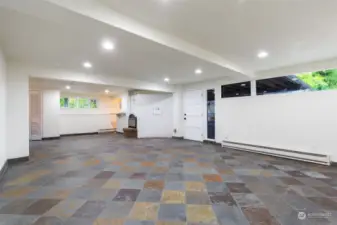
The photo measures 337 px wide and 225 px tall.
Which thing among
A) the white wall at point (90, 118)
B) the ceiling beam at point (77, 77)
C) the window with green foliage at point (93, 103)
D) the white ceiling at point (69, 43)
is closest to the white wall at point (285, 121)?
the white ceiling at point (69, 43)

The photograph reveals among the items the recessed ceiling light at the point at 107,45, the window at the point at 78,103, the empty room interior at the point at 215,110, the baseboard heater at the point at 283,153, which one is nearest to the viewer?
the empty room interior at the point at 215,110

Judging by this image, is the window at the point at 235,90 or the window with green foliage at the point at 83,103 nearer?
the window at the point at 235,90

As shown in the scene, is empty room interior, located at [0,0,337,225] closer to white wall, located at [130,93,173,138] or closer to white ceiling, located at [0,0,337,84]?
white ceiling, located at [0,0,337,84]

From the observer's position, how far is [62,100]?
29.8ft

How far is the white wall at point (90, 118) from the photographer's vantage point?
9.01 meters

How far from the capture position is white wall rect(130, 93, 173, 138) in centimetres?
836

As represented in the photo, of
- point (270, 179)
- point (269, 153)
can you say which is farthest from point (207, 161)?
point (269, 153)

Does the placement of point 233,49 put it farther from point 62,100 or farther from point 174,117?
point 62,100

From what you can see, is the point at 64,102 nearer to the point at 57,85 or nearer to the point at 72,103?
the point at 72,103

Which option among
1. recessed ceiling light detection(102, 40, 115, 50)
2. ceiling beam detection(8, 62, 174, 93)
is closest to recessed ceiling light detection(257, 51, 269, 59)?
recessed ceiling light detection(102, 40, 115, 50)

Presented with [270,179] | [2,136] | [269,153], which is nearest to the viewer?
[270,179]

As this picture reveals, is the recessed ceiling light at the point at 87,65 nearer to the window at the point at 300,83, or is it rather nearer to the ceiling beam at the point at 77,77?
Result: the ceiling beam at the point at 77,77

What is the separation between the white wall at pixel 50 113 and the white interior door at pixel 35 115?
0.14 metres

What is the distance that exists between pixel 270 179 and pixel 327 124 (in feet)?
7.50
